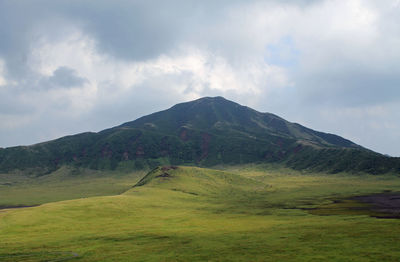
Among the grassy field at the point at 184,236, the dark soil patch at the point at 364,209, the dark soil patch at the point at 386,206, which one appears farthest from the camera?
the dark soil patch at the point at 364,209

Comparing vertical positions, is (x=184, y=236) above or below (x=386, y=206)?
above

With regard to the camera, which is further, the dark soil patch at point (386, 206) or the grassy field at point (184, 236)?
the dark soil patch at point (386, 206)

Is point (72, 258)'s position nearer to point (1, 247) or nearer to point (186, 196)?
point (1, 247)

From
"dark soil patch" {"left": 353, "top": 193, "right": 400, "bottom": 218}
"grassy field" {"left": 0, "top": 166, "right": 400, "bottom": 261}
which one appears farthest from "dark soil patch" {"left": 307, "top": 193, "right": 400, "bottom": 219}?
"grassy field" {"left": 0, "top": 166, "right": 400, "bottom": 261}

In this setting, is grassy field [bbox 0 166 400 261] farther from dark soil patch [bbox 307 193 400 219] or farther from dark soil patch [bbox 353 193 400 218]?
dark soil patch [bbox 353 193 400 218]

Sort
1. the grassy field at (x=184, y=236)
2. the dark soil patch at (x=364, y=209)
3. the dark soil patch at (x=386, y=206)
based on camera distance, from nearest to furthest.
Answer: the grassy field at (x=184, y=236) → the dark soil patch at (x=386, y=206) → the dark soil patch at (x=364, y=209)

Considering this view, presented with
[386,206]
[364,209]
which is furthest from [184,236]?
[386,206]

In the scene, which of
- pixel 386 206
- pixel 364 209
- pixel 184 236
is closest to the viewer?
pixel 184 236

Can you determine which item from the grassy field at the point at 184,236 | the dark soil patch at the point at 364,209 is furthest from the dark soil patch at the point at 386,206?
the grassy field at the point at 184,236

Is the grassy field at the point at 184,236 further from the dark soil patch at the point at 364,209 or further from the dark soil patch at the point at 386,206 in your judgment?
the dark soil patch at the point at 386,206

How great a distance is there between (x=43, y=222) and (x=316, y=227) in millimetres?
82171

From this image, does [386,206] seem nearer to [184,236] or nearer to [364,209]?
[364,209]

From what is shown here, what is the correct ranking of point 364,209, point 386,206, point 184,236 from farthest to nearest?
point 386,206 → point 364,209 → point 184,236

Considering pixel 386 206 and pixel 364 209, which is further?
pixel 386 206
